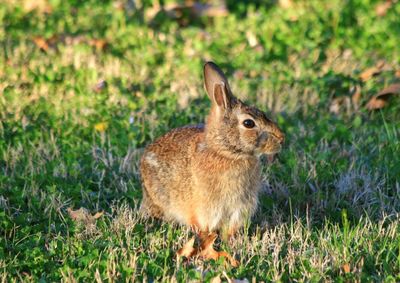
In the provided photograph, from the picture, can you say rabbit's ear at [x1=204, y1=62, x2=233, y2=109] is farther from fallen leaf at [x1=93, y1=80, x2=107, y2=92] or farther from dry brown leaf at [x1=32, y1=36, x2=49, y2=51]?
dry brown leaf at [x1=32, y1=36, x2=49, y2=51]

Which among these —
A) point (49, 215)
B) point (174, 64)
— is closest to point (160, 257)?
point (49, 215)

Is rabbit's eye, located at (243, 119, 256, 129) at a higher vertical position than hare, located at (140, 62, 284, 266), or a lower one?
higher

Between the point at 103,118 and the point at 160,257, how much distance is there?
263 cm

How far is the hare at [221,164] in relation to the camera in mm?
5113

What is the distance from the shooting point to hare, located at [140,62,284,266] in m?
5.11

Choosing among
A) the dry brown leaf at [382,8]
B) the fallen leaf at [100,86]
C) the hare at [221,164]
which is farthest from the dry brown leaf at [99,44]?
the hare at [221,164]

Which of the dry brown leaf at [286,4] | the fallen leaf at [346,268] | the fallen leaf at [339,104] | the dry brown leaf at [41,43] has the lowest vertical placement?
the fallen leaf at [346,268]

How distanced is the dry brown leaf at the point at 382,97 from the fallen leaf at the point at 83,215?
10.4 ft

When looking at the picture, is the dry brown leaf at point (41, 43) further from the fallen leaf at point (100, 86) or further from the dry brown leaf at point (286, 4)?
the dry brown leaf at point (286, 4)

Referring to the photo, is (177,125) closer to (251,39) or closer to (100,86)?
(100,86)

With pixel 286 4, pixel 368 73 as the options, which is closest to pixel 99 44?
pixel 286 4

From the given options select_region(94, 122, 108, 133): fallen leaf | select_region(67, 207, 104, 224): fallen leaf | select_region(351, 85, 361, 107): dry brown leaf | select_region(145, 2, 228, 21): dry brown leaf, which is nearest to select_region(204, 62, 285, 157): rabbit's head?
select_region(67, 207, 104, 224): fallen leaf

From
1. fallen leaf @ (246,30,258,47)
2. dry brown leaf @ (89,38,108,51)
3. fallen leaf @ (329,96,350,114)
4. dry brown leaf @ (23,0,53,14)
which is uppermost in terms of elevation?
dry brown leaf @ (23,0,53,14)

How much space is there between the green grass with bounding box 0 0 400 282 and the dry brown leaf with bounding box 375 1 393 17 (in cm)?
11
